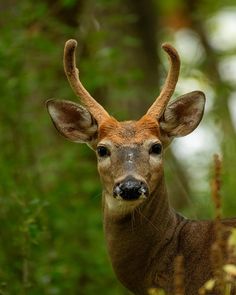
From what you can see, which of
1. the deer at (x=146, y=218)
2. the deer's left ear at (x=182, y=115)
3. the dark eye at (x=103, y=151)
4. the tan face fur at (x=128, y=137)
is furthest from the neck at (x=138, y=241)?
the deer's left ear at (x=182, y=115)

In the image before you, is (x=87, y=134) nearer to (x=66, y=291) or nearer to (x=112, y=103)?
(x=66, y=291)

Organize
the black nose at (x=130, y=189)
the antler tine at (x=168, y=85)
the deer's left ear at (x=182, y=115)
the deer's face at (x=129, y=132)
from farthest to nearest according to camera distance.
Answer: the deer's left ear at (x=182, y=115), the antler tine at (x=168, y=85), the deer's face at (x=129, y=132), the black nose at (x=130, y=189)

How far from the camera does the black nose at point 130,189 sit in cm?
668

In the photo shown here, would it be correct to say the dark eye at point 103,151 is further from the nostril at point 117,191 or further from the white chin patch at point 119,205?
the nostril at point 117,191

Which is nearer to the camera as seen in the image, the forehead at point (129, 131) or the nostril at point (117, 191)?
the nostril at point (117, 191)

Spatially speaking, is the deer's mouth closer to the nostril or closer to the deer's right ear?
the nostril

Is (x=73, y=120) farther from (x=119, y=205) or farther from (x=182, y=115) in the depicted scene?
(x=119, y=205)

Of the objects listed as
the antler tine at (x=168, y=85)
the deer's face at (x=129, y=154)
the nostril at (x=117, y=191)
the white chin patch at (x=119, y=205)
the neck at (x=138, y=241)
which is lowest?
the neck at (x=138, y=241)

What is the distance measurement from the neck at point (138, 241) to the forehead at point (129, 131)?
35 cm

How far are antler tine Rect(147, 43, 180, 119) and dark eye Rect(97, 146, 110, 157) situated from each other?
0.50 meters

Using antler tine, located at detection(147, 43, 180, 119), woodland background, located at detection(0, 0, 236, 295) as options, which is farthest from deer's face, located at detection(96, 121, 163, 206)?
woodland background, located at detection(0, 0, 236, 295)

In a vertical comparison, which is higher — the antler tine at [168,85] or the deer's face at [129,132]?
the antler tine at [168,85]

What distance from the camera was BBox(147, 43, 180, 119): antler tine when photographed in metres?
7.64

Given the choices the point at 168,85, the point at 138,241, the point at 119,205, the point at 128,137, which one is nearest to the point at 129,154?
the point at 128,137
